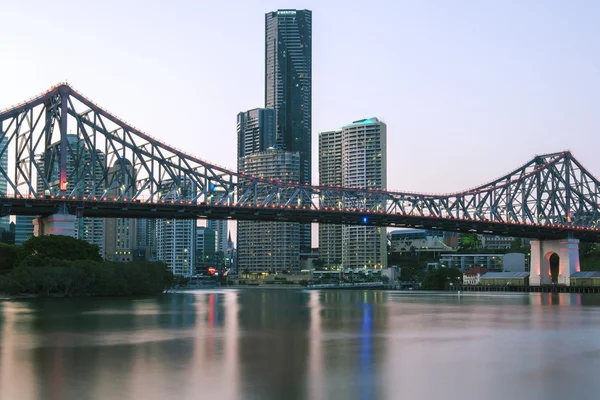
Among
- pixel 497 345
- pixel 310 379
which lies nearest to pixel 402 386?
pixel 310 379

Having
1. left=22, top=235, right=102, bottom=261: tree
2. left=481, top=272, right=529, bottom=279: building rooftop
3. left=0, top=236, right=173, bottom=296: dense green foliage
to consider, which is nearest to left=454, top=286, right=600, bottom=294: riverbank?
left=481, top=272, right=529, bottom=279: building rooftop

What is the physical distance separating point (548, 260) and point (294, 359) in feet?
381

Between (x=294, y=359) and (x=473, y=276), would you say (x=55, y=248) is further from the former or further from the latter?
(x=473, y=276)

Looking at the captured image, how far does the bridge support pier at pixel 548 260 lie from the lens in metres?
128

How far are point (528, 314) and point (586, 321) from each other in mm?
7308

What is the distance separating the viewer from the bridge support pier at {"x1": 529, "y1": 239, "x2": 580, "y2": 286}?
128250 mm

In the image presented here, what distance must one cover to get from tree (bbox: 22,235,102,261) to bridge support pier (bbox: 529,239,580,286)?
7909cm

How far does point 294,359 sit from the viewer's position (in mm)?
26500

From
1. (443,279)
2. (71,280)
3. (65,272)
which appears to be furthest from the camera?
(443,279)

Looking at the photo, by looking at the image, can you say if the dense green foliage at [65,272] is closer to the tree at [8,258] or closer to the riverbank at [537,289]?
the tree at [8,258]

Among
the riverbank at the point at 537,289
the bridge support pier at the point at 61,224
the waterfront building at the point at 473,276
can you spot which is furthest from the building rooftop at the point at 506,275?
the bridge support pier at the point at 61,224

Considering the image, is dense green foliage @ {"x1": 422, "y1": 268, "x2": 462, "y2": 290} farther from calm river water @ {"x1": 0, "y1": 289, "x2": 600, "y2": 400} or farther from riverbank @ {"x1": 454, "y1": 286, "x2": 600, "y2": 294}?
calm river water @ {"x1": 0, "y1": 289, "x2": 600, "y2": 400}

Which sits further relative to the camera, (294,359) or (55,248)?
(55,248)

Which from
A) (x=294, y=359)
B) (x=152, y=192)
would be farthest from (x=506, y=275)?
(x=294, y=359)
